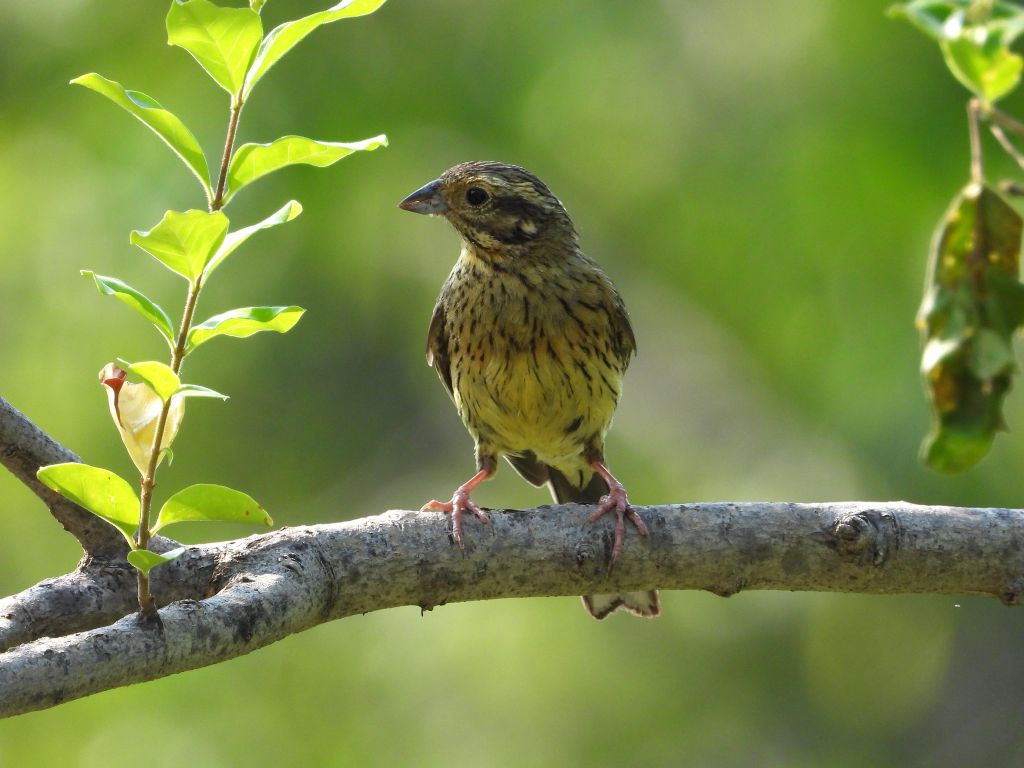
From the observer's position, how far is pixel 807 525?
11.8 feet

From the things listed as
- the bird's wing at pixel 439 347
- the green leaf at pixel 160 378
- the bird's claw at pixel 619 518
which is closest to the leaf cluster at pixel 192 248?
the green leaf at pixel 160 378

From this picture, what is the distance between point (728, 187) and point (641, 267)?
4.33ft

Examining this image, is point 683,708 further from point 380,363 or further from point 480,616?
point 380,363

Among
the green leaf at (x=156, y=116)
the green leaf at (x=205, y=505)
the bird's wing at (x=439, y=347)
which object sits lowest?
the green leaf at (x=205, y=505)

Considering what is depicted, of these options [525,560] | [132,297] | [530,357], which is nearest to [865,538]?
[525,560]

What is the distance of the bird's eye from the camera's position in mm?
5127

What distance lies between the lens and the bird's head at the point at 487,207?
5113 millimetres

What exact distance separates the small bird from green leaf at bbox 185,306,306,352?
271 centimetres

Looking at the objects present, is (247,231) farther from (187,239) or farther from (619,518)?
(619,518)

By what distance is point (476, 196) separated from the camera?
16.8 ft

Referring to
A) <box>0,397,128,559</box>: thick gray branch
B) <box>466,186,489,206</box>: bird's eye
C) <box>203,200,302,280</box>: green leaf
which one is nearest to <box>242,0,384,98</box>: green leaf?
<box>203,200,302,280</box>: green leaf

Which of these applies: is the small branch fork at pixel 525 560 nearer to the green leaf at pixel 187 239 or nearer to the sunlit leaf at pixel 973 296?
the green leaf at pixel 187 239

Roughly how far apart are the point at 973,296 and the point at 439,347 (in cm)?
337

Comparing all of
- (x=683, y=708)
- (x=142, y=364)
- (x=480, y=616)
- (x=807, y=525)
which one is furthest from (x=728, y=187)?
(x=142, y=364)
